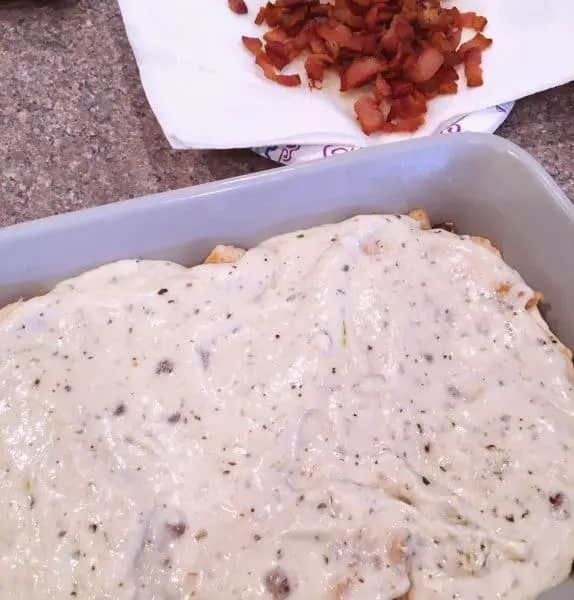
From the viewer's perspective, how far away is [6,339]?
93cm

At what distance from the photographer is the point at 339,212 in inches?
42.8

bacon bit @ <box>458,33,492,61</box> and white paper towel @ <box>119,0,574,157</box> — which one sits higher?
bacon bit @ <box>458,33,492,61</box>

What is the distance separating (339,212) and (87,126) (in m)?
0.51

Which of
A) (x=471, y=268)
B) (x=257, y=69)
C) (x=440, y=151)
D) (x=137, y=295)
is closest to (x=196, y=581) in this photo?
(x=137, y=295)

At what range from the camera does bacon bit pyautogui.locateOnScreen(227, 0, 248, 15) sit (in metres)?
1.41

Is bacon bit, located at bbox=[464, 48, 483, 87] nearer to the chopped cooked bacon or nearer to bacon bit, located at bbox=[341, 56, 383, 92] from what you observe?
the chopped cooked bacon

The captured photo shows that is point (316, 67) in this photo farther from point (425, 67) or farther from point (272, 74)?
point (425, 67)

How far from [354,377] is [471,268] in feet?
0.76

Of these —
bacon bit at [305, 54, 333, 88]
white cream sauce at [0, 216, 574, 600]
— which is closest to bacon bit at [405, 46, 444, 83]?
bacon bit at [305, 54, 333, 88]

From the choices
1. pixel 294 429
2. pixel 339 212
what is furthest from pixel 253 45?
pixel 294 429

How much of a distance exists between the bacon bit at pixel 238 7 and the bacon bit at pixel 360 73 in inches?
10.0

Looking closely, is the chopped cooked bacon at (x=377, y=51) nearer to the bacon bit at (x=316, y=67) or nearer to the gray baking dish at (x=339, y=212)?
the bacon bit at (x=316, y=67)

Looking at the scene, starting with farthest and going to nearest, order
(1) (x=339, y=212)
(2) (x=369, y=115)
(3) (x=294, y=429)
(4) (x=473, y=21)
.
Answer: (4) (x=473, y=21)
(2) (x=369, y=115)
(1) (x=339, y=212)
(3) (x=294, y=429)

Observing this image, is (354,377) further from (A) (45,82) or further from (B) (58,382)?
(A) (45,82)
